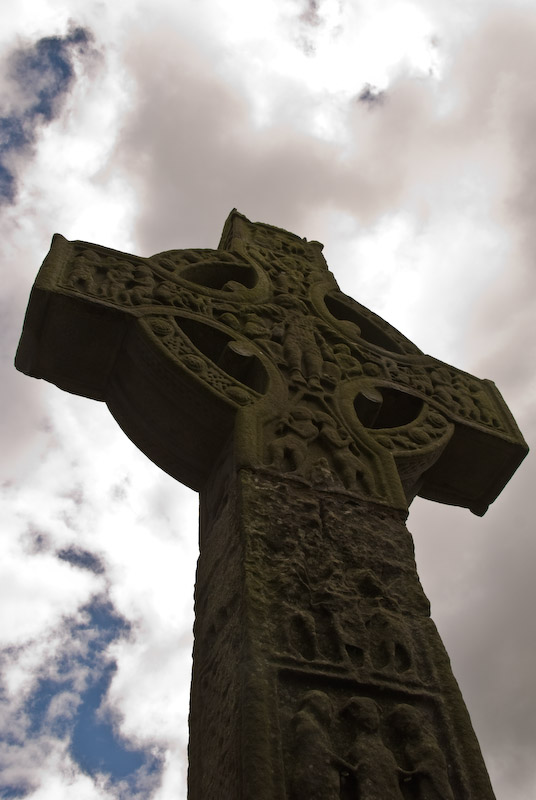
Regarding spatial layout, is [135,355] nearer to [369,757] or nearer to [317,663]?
[317,663]

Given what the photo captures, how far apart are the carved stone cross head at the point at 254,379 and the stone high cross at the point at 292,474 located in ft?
0.04

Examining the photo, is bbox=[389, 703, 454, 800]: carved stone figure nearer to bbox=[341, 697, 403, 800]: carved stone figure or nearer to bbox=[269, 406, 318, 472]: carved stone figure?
bbox=[341, 697, 403, 800]: carved stone figure

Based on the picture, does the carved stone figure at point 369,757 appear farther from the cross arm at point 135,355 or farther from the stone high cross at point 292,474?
the cross arm at point 135,355

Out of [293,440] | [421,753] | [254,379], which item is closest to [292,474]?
[293,440]

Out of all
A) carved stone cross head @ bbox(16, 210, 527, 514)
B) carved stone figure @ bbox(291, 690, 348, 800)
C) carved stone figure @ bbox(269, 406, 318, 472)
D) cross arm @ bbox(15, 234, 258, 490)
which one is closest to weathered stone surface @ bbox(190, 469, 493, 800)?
carved stone figure @ bbox(291, 690, 348, 800)

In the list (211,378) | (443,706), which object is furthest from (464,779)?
(211,378)

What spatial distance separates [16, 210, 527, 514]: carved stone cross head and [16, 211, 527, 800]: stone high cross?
0.01m

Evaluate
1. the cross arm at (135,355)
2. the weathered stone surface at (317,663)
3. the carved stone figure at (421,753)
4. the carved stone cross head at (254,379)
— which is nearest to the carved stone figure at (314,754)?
the weathered stone surface at (317,663)

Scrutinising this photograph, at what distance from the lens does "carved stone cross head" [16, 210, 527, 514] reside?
366cm

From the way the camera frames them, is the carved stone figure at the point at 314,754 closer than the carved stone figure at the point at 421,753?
Yes

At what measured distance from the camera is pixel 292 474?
3357 millimetres

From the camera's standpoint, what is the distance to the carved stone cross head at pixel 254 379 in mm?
3664

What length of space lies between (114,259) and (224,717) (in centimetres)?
275

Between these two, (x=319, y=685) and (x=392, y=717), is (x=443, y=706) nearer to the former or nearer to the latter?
(x=392, y=717)
